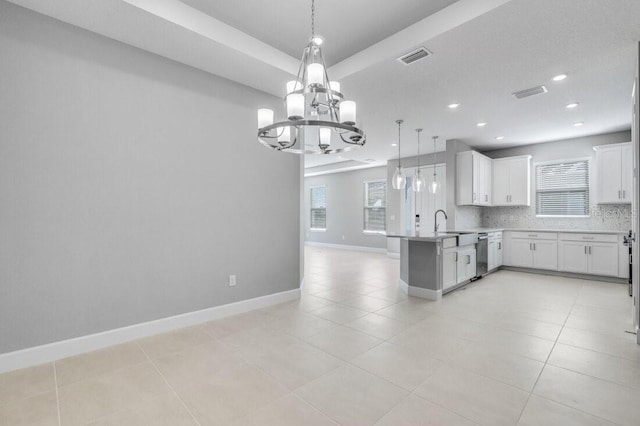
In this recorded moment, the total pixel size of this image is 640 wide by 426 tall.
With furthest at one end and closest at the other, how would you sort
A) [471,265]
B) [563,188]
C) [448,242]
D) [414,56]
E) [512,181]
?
[512,181], [563,188], [471,265], [448,242], [414,56]

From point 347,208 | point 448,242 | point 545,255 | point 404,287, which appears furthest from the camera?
point 347,208

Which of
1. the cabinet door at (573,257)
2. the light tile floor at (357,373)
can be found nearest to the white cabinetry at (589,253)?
the cabinet door at (573,257)

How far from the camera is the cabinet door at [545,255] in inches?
235

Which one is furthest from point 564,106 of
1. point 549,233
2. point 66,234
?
point 66,234

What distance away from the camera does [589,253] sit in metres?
5.58

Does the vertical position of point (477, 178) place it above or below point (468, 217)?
above

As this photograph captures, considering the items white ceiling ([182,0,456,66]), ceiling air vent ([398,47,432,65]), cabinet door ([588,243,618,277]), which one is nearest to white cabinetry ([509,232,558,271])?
cabinet door ([588,243,618,277])

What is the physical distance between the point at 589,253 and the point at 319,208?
7.87 meters

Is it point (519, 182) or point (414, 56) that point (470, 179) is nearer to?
point (519, 182)

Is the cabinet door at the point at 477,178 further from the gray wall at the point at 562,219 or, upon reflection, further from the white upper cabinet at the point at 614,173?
the white upper cabinet at the point at 614,173

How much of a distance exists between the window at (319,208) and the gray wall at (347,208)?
0.65ft

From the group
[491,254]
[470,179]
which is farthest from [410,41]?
[491,254]

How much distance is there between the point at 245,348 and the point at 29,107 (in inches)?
108

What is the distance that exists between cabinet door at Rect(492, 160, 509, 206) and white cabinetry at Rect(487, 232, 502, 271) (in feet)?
2.81
